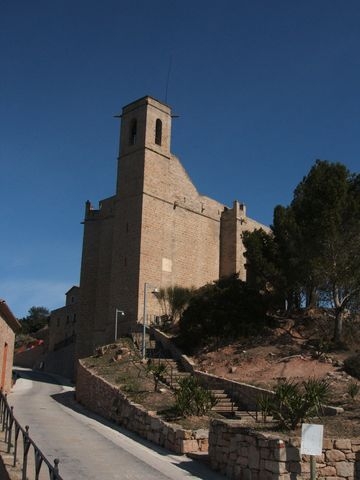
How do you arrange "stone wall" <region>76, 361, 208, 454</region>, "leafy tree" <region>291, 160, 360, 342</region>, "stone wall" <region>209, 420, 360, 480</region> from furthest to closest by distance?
"leafy tree" <region>291, 160, 360, 342</region> < "stone wall" <region>76, 361, 208, 454</region> < "stone wall" <region>209, 420, 360, 480</region>

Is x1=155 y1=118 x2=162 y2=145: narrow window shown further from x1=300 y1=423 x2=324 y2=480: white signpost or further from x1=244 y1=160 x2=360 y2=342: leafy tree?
x1=300 y1=423 x2=324 y2=480: white signpost

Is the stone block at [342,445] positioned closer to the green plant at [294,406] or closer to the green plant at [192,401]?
the green plant at [294,406]

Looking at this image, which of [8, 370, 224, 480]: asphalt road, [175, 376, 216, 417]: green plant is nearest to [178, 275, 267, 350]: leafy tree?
[8, 370, 224, 480]: asphalt road

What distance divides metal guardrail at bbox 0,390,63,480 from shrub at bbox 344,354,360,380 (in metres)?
11.9

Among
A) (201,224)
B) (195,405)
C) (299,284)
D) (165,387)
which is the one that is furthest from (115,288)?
(195,405)

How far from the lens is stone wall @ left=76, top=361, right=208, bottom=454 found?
508 inches

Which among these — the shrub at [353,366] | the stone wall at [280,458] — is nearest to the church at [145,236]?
the shrub at [353,366]

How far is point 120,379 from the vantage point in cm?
1984

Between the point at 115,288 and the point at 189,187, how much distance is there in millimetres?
9665

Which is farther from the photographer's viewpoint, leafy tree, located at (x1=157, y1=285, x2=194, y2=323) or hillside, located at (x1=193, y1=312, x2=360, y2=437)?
leafy tree, located at (x1=157, y1=285, x2=194, y2=323)

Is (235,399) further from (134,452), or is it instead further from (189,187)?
(189,187)

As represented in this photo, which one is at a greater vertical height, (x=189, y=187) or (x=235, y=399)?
(x=189, y=187)

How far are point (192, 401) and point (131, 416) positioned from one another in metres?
2.23

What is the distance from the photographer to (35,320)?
75312mm
